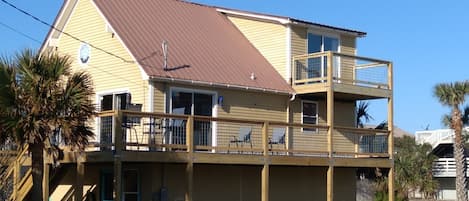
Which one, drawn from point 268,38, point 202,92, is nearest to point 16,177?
point 202,92

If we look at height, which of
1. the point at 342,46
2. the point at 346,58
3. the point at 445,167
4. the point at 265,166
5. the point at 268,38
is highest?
the point at 268,38

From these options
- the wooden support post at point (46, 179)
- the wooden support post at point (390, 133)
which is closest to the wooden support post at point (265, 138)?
the wooden support post at point (390, 133)

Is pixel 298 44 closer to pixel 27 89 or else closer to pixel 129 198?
pixel 129 198

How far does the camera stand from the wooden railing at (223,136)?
2129 centimetres

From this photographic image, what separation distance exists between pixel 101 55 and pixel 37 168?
7.55 metres

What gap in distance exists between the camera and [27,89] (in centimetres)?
1806

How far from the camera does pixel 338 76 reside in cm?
2872

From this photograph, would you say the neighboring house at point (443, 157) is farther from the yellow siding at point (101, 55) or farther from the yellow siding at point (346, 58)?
the yellow siding at point (101, 55)

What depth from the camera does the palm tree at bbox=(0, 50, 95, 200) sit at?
1783 centimetres

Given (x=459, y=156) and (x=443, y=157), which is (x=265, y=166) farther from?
(x=443, y=157)

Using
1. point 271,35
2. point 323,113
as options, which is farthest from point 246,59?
point 323,113

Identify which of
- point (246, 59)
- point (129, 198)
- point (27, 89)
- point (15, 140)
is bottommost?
point (129, 198)

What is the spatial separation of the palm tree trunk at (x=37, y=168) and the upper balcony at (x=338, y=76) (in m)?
11.1

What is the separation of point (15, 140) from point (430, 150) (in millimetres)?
41004
